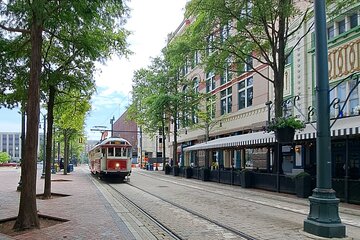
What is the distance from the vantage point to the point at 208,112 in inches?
1699

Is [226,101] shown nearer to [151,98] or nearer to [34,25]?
[151,98]

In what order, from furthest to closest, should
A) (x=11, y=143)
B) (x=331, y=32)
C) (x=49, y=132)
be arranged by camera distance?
(x=11, y=143), (x=331, y=32), (x=49, y=132)

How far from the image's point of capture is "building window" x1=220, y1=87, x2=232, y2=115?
4125 centimetres

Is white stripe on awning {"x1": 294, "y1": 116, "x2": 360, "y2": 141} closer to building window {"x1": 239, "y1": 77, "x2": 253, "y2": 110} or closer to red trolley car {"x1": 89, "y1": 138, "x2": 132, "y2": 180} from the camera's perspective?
red trolley car {"x1": 89, "y1": 138, "x2": 132, "y2": 180}

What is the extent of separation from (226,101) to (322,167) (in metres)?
33.4

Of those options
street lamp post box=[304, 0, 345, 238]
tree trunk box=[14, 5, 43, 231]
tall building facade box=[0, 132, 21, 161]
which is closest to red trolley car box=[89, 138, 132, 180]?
tree trunk box=[14, 5, 43, 231]

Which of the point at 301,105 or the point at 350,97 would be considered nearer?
the point at 350,97

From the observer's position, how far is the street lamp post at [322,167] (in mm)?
8781

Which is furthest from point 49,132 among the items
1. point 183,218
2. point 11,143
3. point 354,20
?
point 11,143

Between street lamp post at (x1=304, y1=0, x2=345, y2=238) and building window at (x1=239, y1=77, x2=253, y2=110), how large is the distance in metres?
26.8

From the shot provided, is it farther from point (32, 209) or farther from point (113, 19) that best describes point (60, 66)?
point (32, 209)

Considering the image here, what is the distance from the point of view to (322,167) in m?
8.95

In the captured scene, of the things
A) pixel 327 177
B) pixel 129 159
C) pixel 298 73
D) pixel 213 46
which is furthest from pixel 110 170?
pixel 327 177

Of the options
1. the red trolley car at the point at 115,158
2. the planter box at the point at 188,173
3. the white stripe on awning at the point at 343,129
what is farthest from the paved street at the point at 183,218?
the planter box at the point at 188,173
